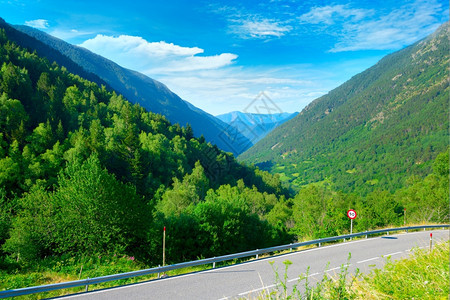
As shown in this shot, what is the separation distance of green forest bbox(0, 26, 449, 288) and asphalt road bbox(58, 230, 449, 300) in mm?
10233


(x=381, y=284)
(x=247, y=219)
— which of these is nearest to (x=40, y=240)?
(x=247, y=219)

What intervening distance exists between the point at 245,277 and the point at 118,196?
57.9 ft

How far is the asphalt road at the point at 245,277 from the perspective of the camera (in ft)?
31.8

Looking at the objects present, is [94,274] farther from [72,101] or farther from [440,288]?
[72,101]

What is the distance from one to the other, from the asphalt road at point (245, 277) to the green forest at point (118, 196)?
33.6 feet

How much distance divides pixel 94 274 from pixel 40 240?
47.5 ft

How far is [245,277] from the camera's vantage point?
11.8 m

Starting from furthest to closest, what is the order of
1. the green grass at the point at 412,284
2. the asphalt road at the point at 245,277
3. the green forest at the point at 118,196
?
the green forest at the point at 118,196 → the asphalt road at the point at 245,277 → the green grass at the point at 412,284

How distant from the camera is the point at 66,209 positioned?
78.9 feet

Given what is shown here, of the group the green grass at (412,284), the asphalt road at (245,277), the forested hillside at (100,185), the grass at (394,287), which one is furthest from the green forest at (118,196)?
the green grass at (412,284)

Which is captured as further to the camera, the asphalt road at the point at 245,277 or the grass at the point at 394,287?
the asphalt road at the point at 245,277

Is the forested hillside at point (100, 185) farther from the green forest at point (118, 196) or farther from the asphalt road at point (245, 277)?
the asphalt road at point (245, 277)

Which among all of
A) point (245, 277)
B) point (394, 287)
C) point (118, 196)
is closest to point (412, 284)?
point (394, 287)

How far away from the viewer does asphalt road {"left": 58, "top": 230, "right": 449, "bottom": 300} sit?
9.69m
